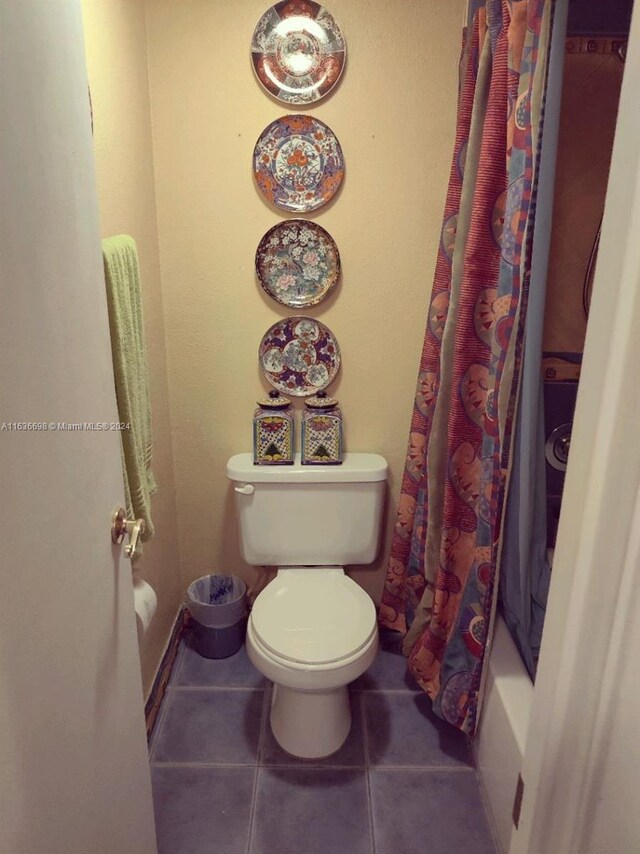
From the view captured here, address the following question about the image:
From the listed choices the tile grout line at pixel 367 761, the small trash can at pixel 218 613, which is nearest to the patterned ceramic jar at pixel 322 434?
the small trash can at pixel 218 613

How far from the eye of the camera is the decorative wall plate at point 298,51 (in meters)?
1.63

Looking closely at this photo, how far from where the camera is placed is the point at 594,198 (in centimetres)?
164

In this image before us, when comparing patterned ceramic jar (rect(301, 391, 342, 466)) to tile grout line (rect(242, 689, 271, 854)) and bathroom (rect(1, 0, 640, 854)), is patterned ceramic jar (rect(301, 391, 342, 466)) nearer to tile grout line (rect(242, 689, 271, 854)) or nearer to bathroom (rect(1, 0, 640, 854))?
bathroom (rect(1, 0, 640, 854))

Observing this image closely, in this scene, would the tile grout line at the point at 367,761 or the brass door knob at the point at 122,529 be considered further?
the tile grout line at the point at 367,761

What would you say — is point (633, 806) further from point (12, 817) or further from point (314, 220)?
point (314, 220)

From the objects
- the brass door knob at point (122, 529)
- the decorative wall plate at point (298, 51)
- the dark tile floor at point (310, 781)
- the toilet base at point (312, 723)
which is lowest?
the dark tile floor at point (310, 781)

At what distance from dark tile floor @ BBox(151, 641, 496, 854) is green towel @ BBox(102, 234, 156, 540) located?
2.70 feet

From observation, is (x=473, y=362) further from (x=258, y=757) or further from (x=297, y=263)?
(x=258, y=757)

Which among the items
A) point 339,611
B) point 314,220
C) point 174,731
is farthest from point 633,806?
point 314,220

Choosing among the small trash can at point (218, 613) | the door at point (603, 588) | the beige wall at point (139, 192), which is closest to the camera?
the door at point (603, 588)

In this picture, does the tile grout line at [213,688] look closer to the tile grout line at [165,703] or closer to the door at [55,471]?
the tile grout line at [165,703]

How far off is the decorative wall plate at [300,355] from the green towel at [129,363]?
660mm

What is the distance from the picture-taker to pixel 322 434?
6.13 ft

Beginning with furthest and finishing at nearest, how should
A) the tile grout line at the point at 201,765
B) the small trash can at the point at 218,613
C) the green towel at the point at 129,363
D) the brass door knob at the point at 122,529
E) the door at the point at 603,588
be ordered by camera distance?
the small trash can at the point at 218,613 < the tile grout line at the point at 201,765 < the green towel at the point at 129,363 < the brass door knob at the point at 122,529 < the door at the point at 603,588
